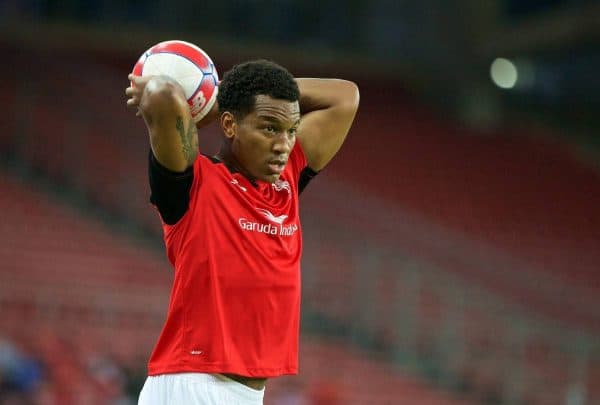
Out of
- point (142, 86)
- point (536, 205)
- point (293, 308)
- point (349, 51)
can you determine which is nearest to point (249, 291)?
point (293, 308)

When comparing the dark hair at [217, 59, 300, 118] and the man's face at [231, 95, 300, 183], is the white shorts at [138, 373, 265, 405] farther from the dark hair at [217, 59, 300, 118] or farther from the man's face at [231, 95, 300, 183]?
the dark hair at [217, 59, 300, 118]

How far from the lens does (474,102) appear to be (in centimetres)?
1980

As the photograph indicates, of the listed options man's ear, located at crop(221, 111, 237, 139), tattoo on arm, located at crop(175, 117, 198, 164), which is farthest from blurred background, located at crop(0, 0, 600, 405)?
tattoo on arm, located at crop(175, 117, 198, 164)

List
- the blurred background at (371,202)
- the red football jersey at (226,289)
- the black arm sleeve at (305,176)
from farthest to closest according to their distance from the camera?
1. the blurred background at (371,202)
2. the black arm sleeve at (305,176)
3. the red football jersey at (226,289)

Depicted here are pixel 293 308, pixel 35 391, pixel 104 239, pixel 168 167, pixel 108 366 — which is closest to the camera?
pixel 168 167

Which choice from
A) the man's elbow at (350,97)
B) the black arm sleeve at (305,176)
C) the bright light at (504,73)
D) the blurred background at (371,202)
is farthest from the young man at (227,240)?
the bright light at (504,73)

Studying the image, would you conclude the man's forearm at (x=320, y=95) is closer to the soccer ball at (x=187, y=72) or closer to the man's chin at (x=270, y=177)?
the soccer ball at (x=187, y=72)

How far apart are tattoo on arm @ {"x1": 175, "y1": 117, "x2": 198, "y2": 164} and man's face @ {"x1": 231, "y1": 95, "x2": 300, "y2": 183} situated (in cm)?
23

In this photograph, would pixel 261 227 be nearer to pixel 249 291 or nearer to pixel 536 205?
pixel 249 291

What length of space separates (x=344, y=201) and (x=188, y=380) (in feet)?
38.9

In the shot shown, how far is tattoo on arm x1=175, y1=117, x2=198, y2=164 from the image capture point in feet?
12.1

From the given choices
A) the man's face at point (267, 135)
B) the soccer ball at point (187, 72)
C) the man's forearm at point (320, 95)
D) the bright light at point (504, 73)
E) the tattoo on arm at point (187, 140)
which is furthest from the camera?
the bright light at point (504, 73)

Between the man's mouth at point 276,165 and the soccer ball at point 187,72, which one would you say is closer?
the man's mouth at point 276,165

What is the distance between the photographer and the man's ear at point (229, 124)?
3.97 metres
